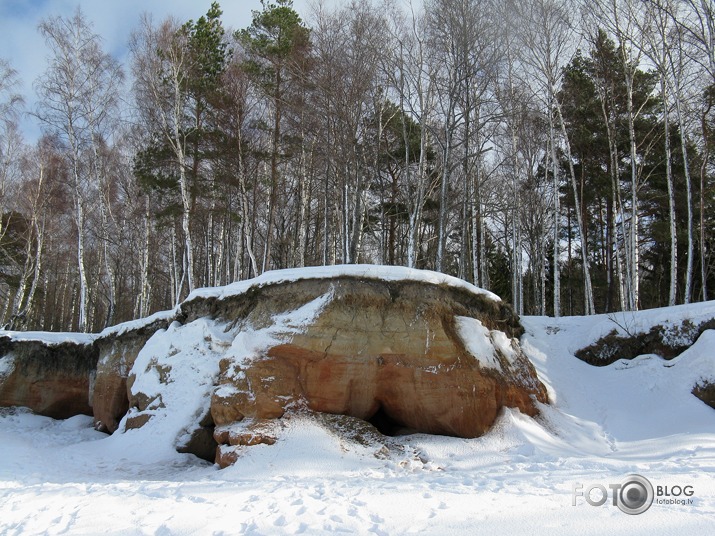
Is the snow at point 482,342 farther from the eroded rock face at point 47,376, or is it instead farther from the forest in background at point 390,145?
the eroded rock face at point 47,376

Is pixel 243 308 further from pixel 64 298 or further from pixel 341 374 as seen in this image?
pixel 64 298

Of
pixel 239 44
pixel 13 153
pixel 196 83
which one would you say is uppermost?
pixel 239 44

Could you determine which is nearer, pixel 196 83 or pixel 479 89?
pixel 479 89

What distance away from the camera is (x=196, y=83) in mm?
16578

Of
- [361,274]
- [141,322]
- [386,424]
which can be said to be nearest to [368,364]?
[386,424]

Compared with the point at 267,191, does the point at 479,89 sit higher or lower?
higher

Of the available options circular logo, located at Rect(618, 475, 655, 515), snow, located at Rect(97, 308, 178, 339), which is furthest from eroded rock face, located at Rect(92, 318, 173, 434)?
circular logo, located at Rect(618, 475, 655, 515)

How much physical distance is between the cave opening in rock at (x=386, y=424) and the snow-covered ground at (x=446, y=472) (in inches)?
21.3

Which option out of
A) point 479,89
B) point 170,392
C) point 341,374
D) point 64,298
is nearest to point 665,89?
point 479,89

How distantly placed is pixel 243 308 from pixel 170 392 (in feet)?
7.37

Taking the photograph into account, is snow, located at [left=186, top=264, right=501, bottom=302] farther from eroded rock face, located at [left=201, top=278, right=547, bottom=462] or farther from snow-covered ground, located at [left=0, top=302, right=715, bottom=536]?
snow-covered ground, located at [left=0, top=302, right=715, bottom=536]

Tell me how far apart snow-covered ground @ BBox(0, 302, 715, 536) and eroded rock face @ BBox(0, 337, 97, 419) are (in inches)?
43.7

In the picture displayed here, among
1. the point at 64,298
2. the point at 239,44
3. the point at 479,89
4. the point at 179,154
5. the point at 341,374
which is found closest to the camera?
the point at 341,374

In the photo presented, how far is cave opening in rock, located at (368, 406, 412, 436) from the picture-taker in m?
8.89
